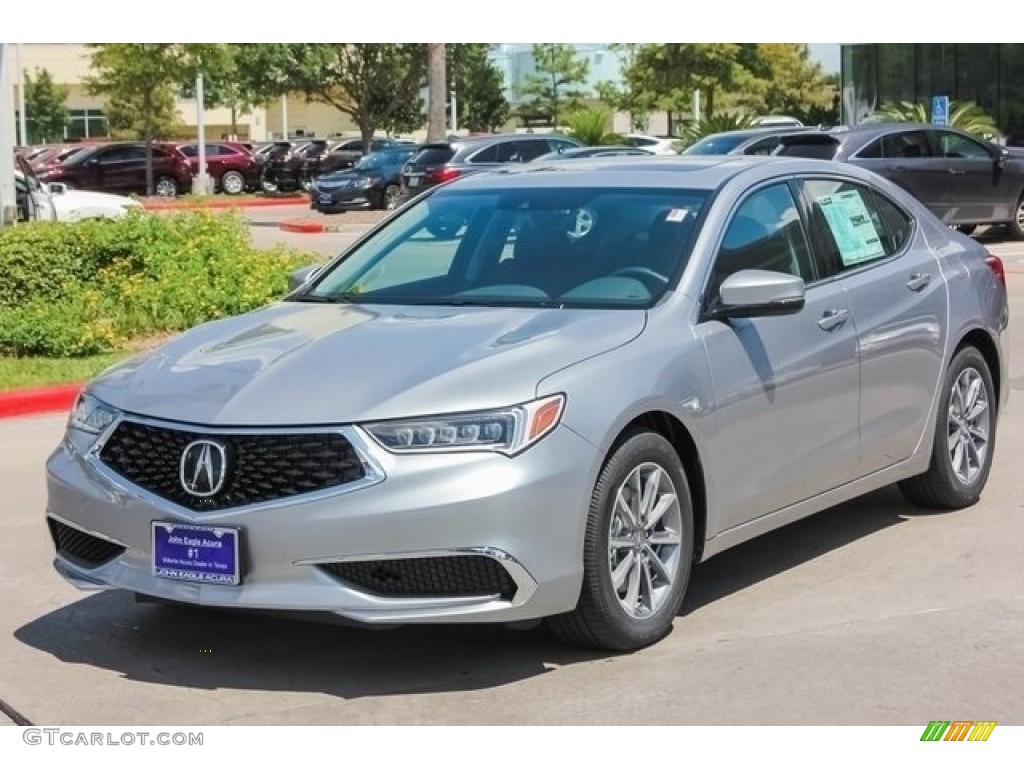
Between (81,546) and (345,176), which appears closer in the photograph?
(81,546)

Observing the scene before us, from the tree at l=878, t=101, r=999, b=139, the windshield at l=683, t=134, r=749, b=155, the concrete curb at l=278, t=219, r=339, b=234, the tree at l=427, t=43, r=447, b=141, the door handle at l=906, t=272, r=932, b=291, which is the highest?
the tree at l=427, t=43, r=447, b=141

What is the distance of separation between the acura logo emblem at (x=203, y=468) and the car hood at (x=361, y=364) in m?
0.08

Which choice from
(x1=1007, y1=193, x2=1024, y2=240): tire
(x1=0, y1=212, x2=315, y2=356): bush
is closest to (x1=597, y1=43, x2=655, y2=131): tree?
(x1=1007, y1=193, x2=1024, y2=240): tire

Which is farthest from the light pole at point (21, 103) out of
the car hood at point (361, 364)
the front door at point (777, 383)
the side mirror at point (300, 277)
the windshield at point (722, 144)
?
the car hood at point (361, 364)

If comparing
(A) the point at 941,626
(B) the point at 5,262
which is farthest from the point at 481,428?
(B) the point at 5,262

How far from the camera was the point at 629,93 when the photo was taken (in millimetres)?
62750

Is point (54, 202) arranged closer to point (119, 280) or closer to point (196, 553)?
point (119, 280)

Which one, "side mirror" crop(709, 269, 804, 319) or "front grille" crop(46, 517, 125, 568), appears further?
"side mirror" crop(709, 269, 804, 319)

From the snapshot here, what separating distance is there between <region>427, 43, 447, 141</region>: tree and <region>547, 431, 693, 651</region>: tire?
101 feet

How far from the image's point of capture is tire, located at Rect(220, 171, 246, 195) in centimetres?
4781

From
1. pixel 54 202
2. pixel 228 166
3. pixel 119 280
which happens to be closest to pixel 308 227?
pixel 54 202

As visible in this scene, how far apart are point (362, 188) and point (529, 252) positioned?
28383 mm

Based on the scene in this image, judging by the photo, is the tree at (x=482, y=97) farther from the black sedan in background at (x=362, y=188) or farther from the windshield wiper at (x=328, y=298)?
the windshield wiper at (x=328, y=298)

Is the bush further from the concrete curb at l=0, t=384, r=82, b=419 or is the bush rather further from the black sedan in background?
the black sedan in background
